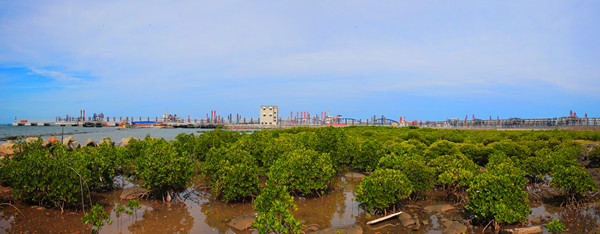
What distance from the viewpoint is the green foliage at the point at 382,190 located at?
381 inches

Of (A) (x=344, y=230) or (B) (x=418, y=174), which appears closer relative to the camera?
(A) (x=344, y=230)

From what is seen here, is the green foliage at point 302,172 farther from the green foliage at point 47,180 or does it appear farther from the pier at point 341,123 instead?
the pier at point 341,123

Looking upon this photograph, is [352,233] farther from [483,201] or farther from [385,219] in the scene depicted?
[483,201]

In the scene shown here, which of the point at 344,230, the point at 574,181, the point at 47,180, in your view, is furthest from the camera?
the point at 574,181

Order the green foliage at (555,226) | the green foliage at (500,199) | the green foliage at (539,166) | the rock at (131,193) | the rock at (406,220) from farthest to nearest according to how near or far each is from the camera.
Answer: the green foliage at (539,166) < the rock at (131,193) < the rock at (406,220) < the green foliage at (500,199) < the green foliage at (555,226)

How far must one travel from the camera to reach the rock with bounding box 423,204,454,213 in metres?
10.6

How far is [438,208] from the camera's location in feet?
35.1

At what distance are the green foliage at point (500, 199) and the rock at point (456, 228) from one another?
0.62m

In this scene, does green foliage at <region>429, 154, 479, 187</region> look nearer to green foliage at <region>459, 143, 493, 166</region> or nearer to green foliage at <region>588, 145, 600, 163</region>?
green foliage at <region>459, 143, 493, 166</region>

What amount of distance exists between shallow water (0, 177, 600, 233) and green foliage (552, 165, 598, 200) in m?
0.66

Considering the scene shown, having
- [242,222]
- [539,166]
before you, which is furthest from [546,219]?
[242,222]

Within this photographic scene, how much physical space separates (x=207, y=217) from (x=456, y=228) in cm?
739

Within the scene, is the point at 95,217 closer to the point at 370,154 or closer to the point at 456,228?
the point at 456,228

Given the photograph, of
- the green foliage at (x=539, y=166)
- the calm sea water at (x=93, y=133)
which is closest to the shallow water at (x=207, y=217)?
the green foliage at (x=539, y=166)
